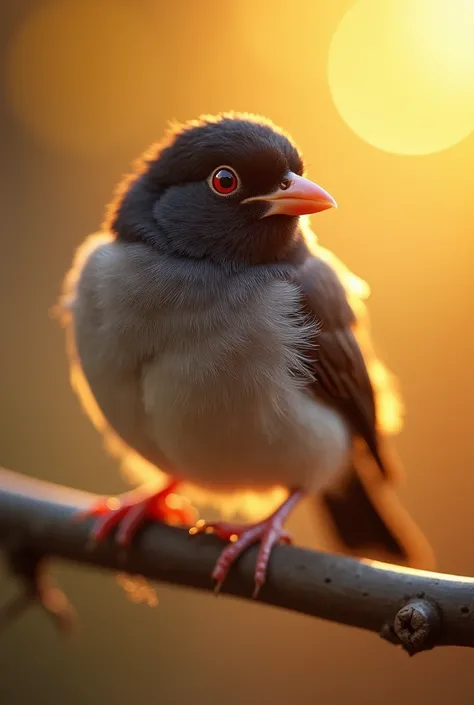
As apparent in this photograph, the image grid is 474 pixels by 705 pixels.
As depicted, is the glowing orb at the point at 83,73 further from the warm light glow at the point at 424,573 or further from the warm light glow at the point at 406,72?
the warm light glow at the point at 424,573

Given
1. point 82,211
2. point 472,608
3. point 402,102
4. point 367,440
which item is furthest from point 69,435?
point 472,608

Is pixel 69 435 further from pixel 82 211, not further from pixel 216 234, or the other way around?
pixel 216 234

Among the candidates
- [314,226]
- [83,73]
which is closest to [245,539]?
[314,226]

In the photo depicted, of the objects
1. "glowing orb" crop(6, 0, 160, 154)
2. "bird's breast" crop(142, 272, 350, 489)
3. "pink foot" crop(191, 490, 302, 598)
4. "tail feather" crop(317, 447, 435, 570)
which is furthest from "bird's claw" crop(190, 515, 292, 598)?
"glowing orb" crop(6, 0, 160, 154)

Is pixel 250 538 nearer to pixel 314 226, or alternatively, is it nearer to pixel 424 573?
pixel 424 573

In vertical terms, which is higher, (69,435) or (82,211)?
(82,211)

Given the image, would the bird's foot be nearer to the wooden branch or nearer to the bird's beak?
the wooden branch

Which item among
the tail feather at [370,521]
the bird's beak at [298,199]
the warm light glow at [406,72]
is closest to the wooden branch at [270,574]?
the tail feather at [370,521]
